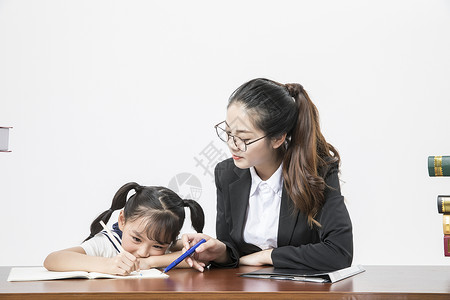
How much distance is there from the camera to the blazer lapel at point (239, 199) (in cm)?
204

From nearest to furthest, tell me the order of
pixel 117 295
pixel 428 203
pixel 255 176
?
pixel 117 295
pixel 255 176
pixel 428 203

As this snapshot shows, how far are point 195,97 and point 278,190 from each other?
1557 mm

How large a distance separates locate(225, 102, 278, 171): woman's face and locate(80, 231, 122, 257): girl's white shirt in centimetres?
46

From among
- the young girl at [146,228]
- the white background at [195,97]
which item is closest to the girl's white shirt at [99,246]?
the young girl at [146,228]

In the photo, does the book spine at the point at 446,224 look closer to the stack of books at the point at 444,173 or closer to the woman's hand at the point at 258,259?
the stack of books at the point at 444,173

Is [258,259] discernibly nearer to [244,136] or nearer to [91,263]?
[244,136]

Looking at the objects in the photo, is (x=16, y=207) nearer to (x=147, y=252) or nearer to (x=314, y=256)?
(x=147, y=252)

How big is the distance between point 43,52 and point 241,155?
6.89 feet

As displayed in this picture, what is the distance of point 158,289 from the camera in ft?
4.41

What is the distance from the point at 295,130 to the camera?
6.51 feet

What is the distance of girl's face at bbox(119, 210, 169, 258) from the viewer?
1.85m

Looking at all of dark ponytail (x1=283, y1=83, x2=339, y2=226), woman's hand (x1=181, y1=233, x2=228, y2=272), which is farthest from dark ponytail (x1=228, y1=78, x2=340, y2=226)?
woman's hand (x1=181, y1=233, x2=228, y2=272)

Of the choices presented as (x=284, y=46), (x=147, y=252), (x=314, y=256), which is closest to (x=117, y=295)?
(x=147, y=252)

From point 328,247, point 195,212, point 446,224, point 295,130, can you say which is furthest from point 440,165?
point 195,212
